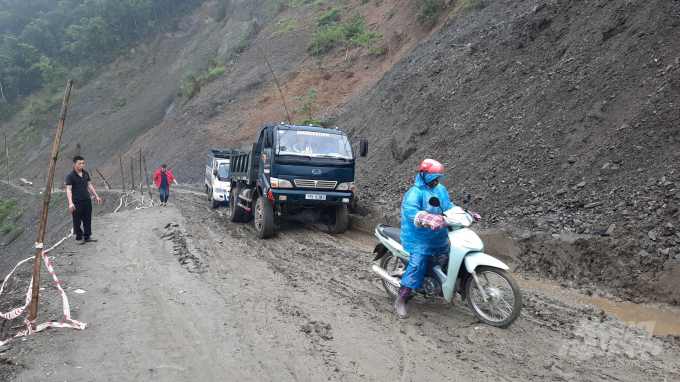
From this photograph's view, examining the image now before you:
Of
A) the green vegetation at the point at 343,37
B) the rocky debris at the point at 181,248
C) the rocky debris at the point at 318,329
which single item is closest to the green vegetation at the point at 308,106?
the green vegetation at the point at 343,37

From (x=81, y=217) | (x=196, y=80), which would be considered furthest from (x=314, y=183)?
(x=196, y=80)

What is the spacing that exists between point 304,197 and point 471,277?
16.4ft

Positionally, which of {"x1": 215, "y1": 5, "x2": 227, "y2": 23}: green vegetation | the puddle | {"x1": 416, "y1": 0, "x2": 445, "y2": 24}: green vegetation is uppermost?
{"x1": 215, "y1": 5, "x2": 227, "y2": 23}: green vegetation

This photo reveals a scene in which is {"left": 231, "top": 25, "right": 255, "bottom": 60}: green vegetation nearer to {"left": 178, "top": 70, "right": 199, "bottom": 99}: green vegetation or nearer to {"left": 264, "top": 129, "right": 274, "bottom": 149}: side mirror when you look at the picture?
{"left": 178, "top": 70, "right": 199, "bottom": 99}: green vegetation

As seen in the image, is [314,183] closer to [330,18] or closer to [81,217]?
[81,217]

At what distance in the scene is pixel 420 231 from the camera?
4.57 metres

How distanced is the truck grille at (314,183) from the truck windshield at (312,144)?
1.90 feet

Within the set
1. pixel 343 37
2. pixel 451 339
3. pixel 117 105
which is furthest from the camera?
pixel 117 105

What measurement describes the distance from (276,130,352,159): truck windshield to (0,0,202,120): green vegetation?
55992 mm

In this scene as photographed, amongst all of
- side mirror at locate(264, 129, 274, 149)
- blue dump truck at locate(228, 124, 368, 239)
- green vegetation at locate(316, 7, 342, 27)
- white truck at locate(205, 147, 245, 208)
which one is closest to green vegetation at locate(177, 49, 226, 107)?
green vegetation at locate(316, 7, 342, 27)

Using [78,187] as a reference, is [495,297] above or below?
above

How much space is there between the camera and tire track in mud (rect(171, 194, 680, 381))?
3570 millimetres

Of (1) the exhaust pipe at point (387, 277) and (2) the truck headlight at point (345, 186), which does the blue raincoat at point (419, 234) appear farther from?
(2) the truck headlight at point (345, 186)

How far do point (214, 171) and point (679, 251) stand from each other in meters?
14.5
